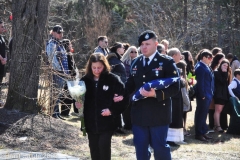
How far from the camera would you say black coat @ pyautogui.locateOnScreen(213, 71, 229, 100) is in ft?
36.7

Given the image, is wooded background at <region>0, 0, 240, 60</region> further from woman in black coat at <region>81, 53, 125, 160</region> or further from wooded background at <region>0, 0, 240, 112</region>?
woman in black coat at <region>81, 53, 125, 160</region>

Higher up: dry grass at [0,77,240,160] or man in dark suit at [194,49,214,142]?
man in dark suit at [194,49,214,142]

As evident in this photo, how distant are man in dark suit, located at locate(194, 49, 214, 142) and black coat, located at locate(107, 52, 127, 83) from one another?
1.63 metres

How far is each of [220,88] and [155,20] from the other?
1766 centimetres

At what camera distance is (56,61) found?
994 centimetres

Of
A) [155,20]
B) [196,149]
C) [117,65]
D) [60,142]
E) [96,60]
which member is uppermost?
[155,20]

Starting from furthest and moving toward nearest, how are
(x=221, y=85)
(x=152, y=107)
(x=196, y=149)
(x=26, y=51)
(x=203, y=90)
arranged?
(x=221, y=85) < (x=203, y=90) < (x=196, y=149) < (x=26, y=51) < (x=152, y=107)

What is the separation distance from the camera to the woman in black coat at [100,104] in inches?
247

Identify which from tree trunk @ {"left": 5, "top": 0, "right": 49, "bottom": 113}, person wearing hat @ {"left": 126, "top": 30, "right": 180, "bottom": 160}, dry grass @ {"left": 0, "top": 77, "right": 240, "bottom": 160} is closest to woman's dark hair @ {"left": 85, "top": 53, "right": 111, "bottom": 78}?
person wearing hat @ {"left": 126, "top": 30, "right": 180, "bottom": 160}

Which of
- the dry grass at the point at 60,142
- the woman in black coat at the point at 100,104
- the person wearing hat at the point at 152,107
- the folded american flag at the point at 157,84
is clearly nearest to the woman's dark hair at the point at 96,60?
the woman in black coat at the point at 100,104

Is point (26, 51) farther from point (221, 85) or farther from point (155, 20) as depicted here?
point (155, 20)

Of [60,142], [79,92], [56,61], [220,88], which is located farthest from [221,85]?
[79,92]

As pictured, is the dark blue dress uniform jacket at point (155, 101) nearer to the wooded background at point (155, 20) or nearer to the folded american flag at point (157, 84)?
the folded american flag at point (157, 84)

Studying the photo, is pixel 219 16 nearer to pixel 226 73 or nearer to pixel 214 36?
pixel 214 36
